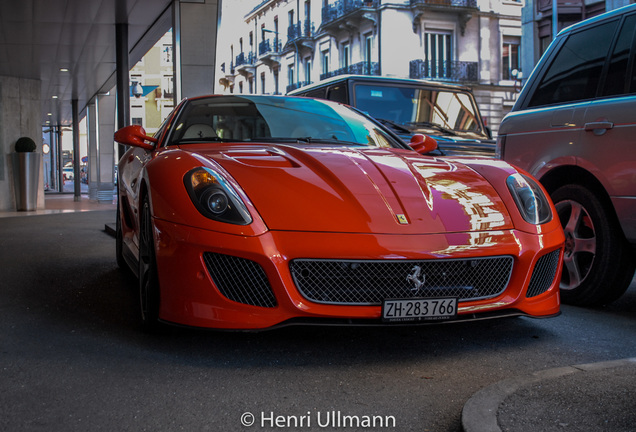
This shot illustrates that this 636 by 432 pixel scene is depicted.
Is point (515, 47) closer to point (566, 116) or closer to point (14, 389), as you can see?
point (566, 116)

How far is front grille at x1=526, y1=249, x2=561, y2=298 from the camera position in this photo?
359cm

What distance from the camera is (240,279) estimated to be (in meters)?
3.26

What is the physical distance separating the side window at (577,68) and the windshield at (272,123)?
1177 millimetres

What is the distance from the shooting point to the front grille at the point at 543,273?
3594mm

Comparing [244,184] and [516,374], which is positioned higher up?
[244,184]

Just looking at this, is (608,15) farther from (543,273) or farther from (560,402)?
(560,402)

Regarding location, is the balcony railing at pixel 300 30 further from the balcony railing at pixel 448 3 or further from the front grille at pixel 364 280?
the front grille at pixel 364 280

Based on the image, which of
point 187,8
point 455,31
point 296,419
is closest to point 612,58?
point 296,419

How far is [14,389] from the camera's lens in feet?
9.80

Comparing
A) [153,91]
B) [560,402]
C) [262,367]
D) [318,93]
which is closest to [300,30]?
[153,91]

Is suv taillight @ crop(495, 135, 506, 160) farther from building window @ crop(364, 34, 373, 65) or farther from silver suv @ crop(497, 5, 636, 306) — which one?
building window @ crop(364, 34, 373, 65)

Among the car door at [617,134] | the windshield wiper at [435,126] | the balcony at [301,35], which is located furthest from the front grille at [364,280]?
the balcony at [301,35]

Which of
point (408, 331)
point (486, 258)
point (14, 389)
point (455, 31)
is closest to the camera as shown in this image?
point (14, 389)

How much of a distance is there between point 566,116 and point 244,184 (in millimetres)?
2413
